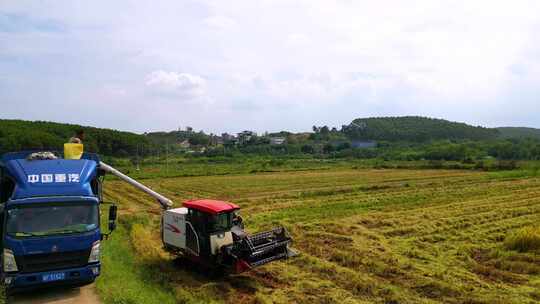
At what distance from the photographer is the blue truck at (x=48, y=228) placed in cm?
1020

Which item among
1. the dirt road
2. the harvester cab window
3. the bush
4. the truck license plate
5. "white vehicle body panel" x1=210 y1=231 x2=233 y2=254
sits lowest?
the dirt road

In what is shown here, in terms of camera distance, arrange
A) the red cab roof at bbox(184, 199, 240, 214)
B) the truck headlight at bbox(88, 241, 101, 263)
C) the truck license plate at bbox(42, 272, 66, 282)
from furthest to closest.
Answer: the red cab roof at bbox(184, 199, 240, 214), the truck headlight at bbox(88, 241, 101, 263), the truck license plate at bbox(42, 272, 66, 282)

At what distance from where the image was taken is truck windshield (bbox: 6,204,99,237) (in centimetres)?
1030

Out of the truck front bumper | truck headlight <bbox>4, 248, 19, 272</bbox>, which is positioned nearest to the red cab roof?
the truck front bumper

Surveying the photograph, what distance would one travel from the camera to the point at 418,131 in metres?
170

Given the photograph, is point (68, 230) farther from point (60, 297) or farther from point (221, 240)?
point (221, 240)

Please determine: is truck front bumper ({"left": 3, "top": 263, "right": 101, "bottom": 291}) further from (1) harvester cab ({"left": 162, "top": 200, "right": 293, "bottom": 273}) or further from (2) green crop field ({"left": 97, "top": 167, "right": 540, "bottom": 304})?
(1) harvester cab ({"left": 162, "top": 200, "right": 293, "bottom": 273})

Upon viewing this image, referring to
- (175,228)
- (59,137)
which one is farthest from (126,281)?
(59,137)

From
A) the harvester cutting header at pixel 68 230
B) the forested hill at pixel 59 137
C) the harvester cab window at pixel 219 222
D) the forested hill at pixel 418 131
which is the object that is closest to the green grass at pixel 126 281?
the harvester cutting header at pixel 68 230

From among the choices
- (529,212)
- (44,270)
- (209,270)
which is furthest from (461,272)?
(529,212)

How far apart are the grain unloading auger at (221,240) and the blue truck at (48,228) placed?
2.56m

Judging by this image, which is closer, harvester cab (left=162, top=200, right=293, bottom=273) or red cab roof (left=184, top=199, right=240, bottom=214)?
harvester cab (left=162, top=200, right=293, bottom=273)

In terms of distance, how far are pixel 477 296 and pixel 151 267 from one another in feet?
30.4

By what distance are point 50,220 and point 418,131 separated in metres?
172
